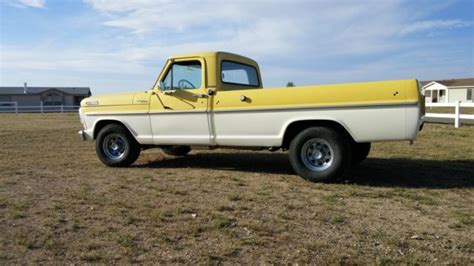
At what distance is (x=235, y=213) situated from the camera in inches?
205

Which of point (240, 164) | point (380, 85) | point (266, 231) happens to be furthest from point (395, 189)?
point (240, 164)

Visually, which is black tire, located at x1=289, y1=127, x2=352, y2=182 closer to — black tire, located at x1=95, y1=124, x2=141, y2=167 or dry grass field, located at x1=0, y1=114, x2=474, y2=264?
dry grass field, located at x1=0, y1=114, x2=474, y2=264

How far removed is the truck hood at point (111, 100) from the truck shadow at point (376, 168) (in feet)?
4.36

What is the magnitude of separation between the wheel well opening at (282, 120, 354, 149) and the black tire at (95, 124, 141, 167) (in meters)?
3.05

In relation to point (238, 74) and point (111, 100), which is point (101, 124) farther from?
point (238, 74)

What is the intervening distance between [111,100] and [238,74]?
2444 millimetres

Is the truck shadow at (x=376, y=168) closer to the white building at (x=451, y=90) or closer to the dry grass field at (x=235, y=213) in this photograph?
the dry grass field at (x=235, y=213)

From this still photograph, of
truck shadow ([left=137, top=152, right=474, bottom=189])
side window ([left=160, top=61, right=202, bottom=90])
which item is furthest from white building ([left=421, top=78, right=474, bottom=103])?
side window ([left=160, top=61, right=202, bottom=90])

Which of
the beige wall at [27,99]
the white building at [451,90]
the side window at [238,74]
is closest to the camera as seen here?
the side window at [238,74]

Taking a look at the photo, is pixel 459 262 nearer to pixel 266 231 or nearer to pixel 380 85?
pixel 266 231

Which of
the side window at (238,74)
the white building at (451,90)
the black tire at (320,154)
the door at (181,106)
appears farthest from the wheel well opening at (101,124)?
the white building at (451,90)

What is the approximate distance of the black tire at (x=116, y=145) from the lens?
8.57 meters

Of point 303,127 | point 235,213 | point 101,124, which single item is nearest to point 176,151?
point 101,124

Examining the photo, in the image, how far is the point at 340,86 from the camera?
6387mm
